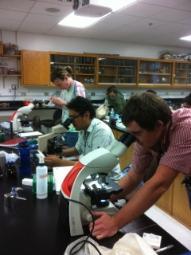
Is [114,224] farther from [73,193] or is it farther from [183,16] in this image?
[183,16]

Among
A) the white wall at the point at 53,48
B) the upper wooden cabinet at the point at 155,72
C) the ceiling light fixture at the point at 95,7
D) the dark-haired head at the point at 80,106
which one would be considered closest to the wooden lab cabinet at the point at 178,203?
the dark-haired head at the point at 80,106

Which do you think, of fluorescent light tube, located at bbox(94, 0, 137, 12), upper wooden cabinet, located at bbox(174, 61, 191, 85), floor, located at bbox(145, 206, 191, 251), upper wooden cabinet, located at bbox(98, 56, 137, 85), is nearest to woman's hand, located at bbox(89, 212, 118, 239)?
floor, located at bbox(145, 206, 191, 251)

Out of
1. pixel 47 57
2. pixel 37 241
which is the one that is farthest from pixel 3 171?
pixel 47 57

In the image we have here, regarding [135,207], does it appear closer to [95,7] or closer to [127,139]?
[127,139]

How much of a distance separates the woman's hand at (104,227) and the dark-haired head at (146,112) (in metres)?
0.43

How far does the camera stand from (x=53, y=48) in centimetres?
584

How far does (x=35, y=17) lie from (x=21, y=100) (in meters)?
2.14

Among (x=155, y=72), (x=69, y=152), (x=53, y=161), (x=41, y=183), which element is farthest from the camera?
(x=155, y=72)

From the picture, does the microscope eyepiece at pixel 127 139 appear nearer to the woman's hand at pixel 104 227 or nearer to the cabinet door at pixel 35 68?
the woman's hand at pixel 104 227

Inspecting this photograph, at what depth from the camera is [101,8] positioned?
266 centimetres

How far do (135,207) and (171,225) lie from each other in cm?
153

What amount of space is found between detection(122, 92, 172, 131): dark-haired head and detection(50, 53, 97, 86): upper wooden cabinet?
470 centimetres

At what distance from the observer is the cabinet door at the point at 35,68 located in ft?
17.4

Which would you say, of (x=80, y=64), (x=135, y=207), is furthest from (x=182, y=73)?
(x=135, y=207)
